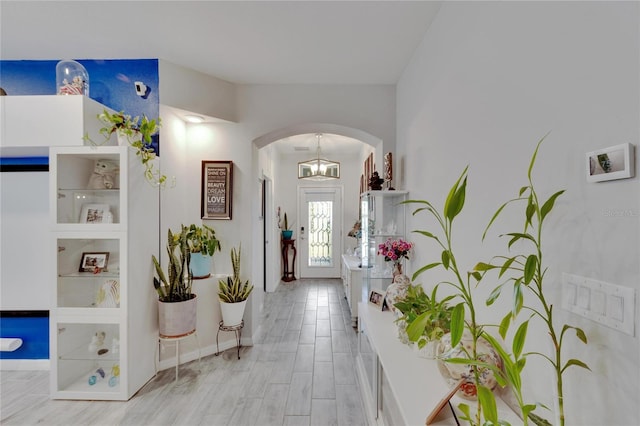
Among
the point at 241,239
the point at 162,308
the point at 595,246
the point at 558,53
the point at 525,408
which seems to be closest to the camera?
the point at 525,408

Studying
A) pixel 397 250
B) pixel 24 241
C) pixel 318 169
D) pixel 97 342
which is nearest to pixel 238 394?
pixel 97 342

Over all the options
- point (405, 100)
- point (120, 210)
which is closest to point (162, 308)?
point (120, 210)

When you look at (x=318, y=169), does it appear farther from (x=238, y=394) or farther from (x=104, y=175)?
(x=238, y=394)

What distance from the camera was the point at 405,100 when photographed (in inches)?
105

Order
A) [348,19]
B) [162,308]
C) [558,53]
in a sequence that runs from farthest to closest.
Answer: [162,308] < [348,19] < [558,53]

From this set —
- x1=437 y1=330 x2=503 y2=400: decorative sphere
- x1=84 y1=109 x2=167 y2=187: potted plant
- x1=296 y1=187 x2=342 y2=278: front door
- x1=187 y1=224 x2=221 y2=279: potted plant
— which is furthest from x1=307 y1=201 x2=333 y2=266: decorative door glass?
x1=437 y1=330 x2=503 y2=400: decorative sphere

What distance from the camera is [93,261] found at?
229 centimetres

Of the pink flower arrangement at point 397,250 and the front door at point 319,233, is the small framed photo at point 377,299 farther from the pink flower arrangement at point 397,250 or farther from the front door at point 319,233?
the front door at point 319,233

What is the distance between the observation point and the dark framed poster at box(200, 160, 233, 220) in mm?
2975

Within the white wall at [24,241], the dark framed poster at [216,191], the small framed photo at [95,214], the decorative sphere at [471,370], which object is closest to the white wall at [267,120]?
the dark framed poster at [216,191]

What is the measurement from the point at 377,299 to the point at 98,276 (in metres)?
2.30

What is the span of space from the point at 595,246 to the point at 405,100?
2236 mm

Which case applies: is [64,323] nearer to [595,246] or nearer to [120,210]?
[120,210]

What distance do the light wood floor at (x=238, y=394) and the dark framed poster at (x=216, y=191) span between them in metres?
1.47
